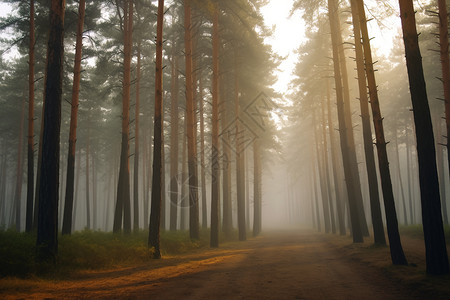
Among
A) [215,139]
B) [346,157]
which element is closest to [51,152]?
[215,139]

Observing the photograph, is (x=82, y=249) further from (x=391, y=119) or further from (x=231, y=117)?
(x=391, y=119)

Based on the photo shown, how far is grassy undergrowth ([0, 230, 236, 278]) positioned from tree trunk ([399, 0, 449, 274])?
875 cm

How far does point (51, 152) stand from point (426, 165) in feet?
32.5

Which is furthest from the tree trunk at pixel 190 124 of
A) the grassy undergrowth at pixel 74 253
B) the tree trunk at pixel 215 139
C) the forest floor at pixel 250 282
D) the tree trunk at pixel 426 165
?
the tree trunk at pixel 426 165

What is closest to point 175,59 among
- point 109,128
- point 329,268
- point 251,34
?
point 251,34

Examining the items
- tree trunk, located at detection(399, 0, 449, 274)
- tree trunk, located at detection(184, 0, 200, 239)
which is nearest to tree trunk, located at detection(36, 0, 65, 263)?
tree trunk, located at detection(184, 0, 200, 239)

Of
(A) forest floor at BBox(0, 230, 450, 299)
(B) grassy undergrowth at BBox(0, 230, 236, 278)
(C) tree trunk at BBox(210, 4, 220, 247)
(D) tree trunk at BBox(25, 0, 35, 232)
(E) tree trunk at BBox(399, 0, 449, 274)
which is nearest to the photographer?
(A) forest floor at BBox(0, 230, 450, 299)

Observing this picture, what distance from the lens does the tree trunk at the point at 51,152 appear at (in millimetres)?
8406

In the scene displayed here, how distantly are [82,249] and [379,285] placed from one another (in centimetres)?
872

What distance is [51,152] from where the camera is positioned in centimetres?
863

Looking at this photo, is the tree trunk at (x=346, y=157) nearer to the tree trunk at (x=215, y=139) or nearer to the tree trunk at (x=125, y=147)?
the tree trunk at (x=215, y=139)

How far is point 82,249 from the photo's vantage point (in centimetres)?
973

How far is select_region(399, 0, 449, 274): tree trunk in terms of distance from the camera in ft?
21.9

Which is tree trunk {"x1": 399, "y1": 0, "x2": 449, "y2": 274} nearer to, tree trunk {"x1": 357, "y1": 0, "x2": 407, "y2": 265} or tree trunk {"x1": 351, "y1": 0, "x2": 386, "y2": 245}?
tree trunk {"x1": 357, "y1": 0, "x2": 407, "y2": 265}
